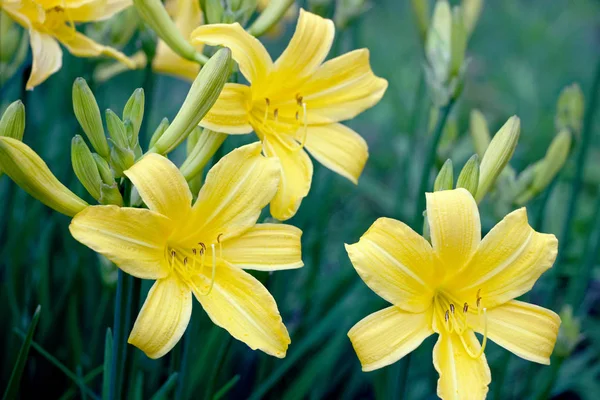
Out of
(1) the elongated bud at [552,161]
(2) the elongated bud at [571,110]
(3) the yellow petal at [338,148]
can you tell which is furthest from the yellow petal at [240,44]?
(2) the elongated bud at [571,110]

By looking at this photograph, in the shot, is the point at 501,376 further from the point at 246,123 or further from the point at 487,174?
the point at 246,123

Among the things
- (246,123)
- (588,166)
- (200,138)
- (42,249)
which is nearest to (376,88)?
(246,123)

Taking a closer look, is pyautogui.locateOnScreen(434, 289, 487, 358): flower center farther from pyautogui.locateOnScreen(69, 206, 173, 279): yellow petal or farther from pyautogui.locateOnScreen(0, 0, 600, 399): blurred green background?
pyautogui.locateOnScreen(69, 206, 173, 279): yellow petal

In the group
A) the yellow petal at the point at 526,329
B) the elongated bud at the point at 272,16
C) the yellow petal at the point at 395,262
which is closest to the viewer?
the yellow petal at the point at 395,262

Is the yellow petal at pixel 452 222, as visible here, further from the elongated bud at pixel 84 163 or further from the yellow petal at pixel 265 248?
the elongated bud at pixel 84 163

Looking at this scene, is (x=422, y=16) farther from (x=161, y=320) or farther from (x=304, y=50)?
(x=161, y=320)

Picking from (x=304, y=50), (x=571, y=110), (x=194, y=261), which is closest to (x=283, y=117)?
(x=304, y=50)
